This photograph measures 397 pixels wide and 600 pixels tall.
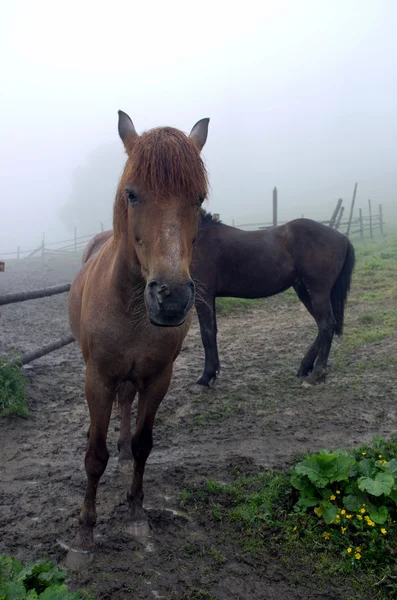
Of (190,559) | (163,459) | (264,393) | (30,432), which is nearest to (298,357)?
(264,393)

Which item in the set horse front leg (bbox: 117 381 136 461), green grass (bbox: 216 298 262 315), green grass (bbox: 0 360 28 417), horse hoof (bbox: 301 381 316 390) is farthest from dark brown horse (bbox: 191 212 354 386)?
green grass (bbox: 216 298 262 315)

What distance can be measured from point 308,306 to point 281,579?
14.4 ft

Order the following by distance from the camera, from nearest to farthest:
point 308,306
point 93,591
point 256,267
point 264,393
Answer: point 93,591, point 264,393, point 256,267, point 308,306

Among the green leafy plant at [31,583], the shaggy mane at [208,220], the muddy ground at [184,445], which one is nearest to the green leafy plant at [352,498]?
the muddy ground at [184,445]

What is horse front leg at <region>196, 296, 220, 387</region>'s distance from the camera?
5367 millimetres

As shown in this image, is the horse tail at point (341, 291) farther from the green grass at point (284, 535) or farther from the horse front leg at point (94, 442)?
the horse front leg at point (94, 442)

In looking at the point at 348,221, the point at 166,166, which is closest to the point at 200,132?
the point at 166,166

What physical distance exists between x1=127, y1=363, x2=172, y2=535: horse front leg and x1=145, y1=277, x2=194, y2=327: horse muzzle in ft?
2.85

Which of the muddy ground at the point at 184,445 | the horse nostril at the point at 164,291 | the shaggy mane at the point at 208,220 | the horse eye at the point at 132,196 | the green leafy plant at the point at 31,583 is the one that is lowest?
the muddy ground at the point at 184,445

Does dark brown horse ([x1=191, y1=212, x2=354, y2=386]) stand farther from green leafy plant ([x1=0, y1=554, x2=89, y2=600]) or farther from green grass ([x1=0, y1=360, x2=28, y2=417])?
green leafy plant ([x1=0, y1=554, x2=89, y2=600])

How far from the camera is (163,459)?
3627 millimetres

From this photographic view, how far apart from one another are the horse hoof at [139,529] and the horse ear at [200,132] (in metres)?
2.27

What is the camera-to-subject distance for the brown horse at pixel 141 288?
198 cm

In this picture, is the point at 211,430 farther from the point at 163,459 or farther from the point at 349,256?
the point at 349,256
